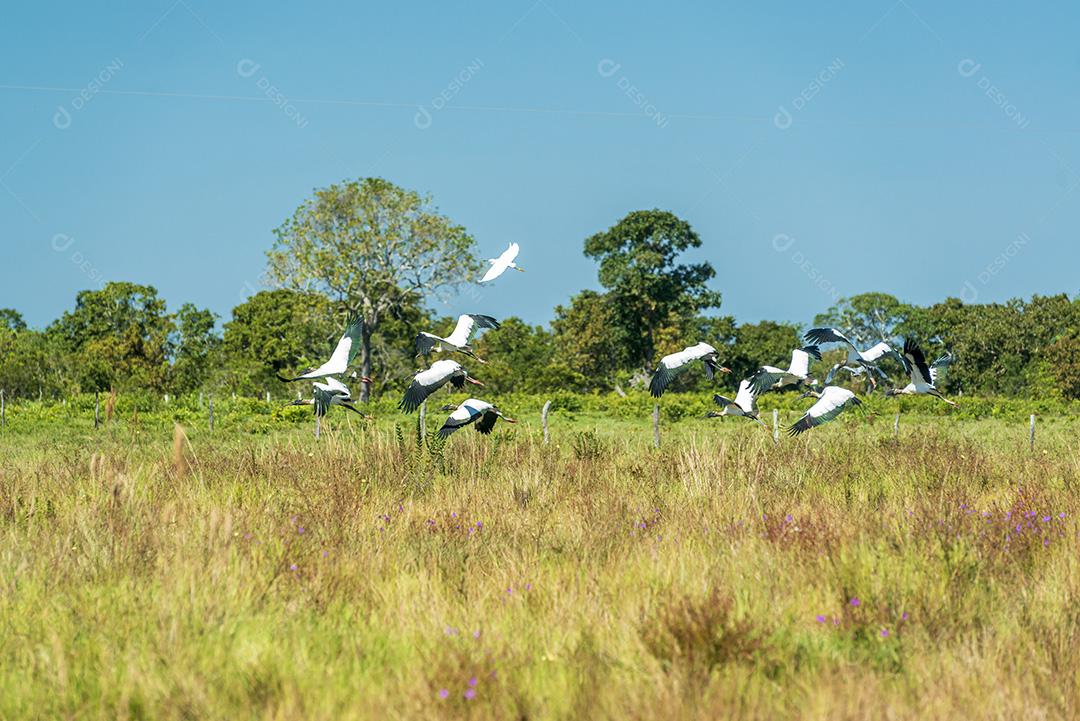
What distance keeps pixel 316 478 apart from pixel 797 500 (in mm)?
4699

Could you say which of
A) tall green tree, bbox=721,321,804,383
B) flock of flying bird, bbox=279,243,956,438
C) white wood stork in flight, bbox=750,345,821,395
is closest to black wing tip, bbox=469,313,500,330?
flock of flying bird, bbox=279,243,956,438

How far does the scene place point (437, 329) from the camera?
61.1m

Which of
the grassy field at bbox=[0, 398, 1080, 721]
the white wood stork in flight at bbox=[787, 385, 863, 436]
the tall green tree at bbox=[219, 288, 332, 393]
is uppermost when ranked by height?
the tall green tree at bbox=[219, 288, 332, 393]

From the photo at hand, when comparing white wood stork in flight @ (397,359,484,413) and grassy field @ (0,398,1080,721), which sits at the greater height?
white wood stork in flight @ (397,359,484,413)

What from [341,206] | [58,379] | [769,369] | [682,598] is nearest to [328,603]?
[682,598]

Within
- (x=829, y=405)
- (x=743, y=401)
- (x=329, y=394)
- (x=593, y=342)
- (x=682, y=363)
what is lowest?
(x=829, y=405)

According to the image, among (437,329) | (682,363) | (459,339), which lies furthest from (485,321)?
(437,329)

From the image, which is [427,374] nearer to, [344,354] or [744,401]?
[344,354]

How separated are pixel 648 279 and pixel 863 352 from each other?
51014 mm

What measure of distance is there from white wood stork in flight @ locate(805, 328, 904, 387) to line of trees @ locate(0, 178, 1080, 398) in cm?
3665

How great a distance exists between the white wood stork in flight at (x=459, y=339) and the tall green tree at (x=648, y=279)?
51140 mm

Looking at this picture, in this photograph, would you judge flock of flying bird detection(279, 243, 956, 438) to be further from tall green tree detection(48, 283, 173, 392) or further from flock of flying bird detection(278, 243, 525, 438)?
tall green tree detection(48, 283, 173, 392)

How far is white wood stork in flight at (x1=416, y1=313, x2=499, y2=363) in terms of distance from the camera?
36.6 feet

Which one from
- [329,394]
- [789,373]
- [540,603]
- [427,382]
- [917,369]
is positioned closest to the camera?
[540,603]
